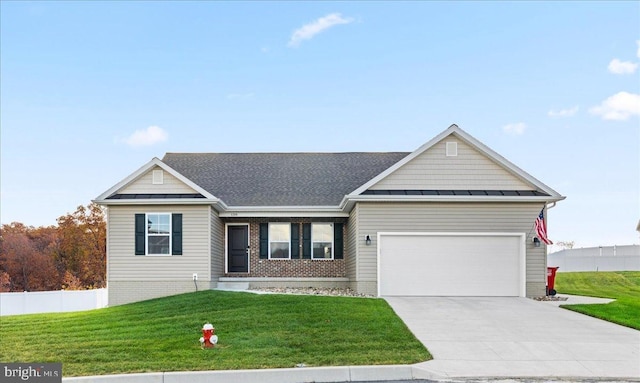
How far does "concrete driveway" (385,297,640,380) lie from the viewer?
361 inches

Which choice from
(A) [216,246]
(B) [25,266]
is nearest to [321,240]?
(A) [216,246]

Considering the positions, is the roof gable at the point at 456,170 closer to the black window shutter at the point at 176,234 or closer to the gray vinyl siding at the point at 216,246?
the gray vinyl siding at the point at 216,246

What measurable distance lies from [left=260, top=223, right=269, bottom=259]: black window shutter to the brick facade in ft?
0.37

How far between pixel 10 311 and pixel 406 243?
56.5 ft

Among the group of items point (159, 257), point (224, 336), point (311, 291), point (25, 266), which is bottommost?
point (25, 266)

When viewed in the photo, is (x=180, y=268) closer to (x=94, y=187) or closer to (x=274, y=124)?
(x=274, y=124)

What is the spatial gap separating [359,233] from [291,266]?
409 centimetres

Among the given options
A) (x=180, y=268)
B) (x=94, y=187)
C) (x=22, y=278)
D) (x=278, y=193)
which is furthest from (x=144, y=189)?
(x=22, y=278)

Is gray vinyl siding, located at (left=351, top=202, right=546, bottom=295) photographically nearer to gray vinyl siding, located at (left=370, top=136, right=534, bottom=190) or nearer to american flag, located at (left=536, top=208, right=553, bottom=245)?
american flag, located at (left=536, top=208, right=553, bottom=245)

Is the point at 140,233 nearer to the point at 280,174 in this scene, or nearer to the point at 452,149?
the point at 280,174

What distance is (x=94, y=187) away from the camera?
3022 centimetres

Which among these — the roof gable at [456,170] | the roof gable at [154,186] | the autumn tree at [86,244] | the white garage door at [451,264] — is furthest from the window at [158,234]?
the autumn tree at [86,244]

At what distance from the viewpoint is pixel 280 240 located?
21.2m

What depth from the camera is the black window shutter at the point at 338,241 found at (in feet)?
69.2
